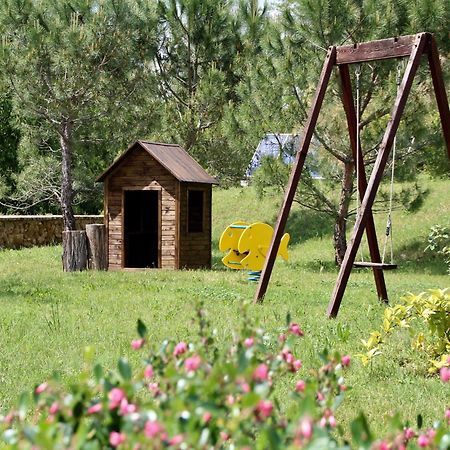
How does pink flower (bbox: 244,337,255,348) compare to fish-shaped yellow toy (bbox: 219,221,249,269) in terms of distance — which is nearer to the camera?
pink flower (bbox: 244,337,255,348)

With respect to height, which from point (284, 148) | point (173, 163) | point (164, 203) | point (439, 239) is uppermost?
point (284, 148)

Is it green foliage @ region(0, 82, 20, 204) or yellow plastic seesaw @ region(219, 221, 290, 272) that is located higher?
green foliage @ region(0, 82, 20, 204)

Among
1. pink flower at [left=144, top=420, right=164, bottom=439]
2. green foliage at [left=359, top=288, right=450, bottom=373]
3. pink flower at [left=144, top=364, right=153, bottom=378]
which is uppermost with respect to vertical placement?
pink flower at [left=144, top=420, right=164, bottom=439]

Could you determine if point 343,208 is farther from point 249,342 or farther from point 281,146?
point 249,342

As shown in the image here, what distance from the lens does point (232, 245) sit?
16.1 m

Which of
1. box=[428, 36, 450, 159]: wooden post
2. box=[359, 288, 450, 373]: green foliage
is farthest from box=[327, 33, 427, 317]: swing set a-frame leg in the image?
box=[359, 288, 450, 373]: green foliage

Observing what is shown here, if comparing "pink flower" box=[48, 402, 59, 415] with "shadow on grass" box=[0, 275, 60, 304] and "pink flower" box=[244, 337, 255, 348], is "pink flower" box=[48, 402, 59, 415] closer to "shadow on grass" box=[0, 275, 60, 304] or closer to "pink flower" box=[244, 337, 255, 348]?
"pink flower" box=[244, 337, 255, 348]

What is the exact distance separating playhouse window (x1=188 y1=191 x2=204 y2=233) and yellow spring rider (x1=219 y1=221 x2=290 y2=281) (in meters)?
1.57

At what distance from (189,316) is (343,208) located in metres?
9.93

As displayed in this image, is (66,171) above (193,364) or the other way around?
above

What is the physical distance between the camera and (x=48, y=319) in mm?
8703

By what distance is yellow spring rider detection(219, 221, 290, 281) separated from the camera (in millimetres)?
15609

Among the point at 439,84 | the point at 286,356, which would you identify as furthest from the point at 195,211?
the point at 286,356

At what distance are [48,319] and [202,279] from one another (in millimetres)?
5672
